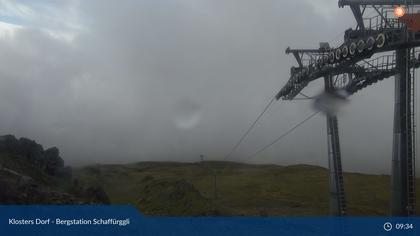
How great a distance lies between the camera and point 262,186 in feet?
397

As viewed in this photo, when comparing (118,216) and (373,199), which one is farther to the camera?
(373,199)

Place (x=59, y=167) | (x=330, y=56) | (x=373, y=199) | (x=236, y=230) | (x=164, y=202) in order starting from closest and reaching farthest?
(x=236, y=230), (x=330, y=56), (x=164, y=202), (x=59, y=167), (x=373, y=199)

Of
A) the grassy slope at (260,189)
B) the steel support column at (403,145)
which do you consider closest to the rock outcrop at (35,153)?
the grassy slope at (260,189)

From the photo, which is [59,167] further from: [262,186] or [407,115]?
[262,186]

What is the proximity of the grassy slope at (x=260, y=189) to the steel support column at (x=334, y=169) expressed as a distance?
19.8 metres

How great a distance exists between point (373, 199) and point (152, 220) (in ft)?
305

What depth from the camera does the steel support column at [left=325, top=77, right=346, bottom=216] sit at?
35.8m

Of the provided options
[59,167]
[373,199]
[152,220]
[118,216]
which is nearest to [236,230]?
[152,220]

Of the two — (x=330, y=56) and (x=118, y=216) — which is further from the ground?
(x=330, y=56)

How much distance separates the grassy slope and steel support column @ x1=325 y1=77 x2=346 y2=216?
781 inches

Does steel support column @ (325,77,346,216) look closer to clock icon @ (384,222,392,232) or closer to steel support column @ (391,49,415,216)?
steel support column @ (391,49,415,216)

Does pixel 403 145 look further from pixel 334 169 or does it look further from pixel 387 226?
pixel 334 169

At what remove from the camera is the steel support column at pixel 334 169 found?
3581 centimetres

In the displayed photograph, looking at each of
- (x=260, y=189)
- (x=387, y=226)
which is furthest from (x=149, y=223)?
(x=260, y=189)
